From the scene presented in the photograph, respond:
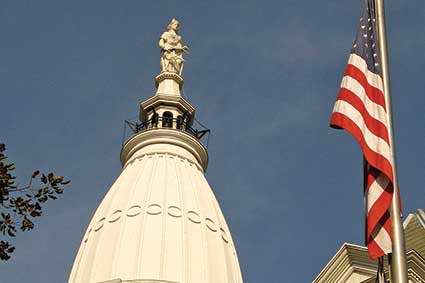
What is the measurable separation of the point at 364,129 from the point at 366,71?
1596 mm

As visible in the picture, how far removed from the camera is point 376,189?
2019cm

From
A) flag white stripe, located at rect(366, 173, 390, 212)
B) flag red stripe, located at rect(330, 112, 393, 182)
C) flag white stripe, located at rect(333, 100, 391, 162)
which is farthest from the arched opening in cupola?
flag white stripe, located at rect(366, 173, 390, 212)

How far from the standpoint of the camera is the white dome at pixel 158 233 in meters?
53.5

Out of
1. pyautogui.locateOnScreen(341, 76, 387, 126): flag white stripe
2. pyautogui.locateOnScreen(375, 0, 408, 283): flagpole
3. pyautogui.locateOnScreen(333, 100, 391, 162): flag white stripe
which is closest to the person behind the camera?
pyautogui.locateOnScreen(375, 0, 408, 283): flagpole

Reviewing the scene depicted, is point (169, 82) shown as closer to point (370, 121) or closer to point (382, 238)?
point (370, 121)

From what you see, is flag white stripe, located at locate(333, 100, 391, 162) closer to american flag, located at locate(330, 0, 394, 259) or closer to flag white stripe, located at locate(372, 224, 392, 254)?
american flag, located at locate(330, 0, 394, 259)

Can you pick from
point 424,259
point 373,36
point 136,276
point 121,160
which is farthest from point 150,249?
point 373,36

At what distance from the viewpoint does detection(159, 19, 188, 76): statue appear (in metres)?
70.9

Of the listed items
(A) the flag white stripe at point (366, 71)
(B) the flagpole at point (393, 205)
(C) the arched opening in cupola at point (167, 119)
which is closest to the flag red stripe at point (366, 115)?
(B) the flagpole at point (393, 205)

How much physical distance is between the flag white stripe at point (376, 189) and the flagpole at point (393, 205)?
190mm

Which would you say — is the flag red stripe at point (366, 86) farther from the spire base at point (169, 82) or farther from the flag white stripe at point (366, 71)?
the spire base at point (169, 82)

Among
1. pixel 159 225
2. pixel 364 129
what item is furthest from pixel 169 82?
pixel 364 129

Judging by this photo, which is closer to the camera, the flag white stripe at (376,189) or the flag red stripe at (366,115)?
the flag white stripe at (376,189)

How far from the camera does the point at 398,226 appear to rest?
19609 millimetres
